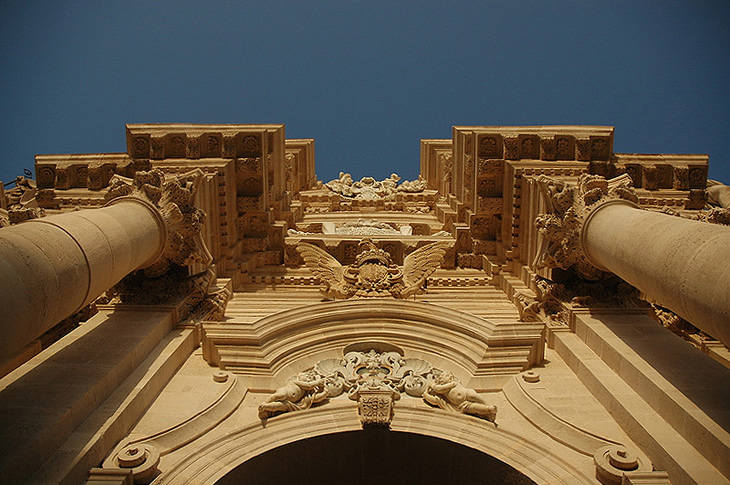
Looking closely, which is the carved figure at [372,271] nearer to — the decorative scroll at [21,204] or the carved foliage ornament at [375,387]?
the carved foliage ornament at [375,387]

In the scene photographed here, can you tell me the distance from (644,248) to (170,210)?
865 cm

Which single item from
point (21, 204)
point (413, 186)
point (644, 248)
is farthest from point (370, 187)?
point (644, 248)

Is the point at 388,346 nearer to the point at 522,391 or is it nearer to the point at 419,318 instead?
the point at 419,318

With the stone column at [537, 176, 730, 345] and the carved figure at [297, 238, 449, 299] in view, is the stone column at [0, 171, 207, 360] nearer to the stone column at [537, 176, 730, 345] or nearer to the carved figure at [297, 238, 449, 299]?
the carved figure at [297, 238, 449, 299]

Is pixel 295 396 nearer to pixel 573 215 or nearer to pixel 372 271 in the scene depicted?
pixel 372 271

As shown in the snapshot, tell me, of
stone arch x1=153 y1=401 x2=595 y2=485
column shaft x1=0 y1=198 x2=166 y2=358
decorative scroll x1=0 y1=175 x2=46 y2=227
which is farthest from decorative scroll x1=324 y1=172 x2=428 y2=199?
stone arch x1=153 y1=401 x2=595 y2=485

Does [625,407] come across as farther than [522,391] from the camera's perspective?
No

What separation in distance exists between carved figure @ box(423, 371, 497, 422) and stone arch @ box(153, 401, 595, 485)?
175mm

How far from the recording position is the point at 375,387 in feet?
32.9

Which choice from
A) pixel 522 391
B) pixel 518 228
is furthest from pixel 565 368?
pixel 518 228

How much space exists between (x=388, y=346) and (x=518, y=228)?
19.9ft

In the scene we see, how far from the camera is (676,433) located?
320 inches

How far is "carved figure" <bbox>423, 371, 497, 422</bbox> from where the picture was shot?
9.29 m

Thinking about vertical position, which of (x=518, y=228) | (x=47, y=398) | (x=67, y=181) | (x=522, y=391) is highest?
(x=67, y=181)
